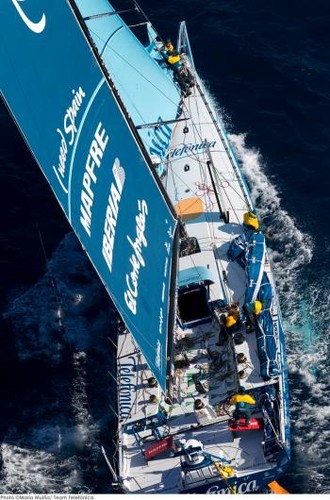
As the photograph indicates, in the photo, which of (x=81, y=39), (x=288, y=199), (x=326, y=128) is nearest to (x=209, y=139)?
(x=288, y=199)

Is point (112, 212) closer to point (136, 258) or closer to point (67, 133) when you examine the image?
point (136, 258)

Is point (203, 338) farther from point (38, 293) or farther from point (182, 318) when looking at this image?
point (38, 293)

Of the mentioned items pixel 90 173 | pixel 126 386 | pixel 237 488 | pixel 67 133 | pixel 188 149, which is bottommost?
pixel 237 488

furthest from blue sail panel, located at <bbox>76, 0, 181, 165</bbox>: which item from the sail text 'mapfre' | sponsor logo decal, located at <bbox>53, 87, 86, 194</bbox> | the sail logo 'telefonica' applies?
the sail logo 'telefonica'

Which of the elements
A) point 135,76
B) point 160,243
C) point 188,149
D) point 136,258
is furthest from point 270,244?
point 136,258

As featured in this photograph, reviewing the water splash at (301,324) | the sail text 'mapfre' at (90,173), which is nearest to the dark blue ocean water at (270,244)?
the water splash at (301,324)

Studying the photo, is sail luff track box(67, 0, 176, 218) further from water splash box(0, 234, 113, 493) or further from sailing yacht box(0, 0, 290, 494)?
water splash box(0, 234, 113, 493)
